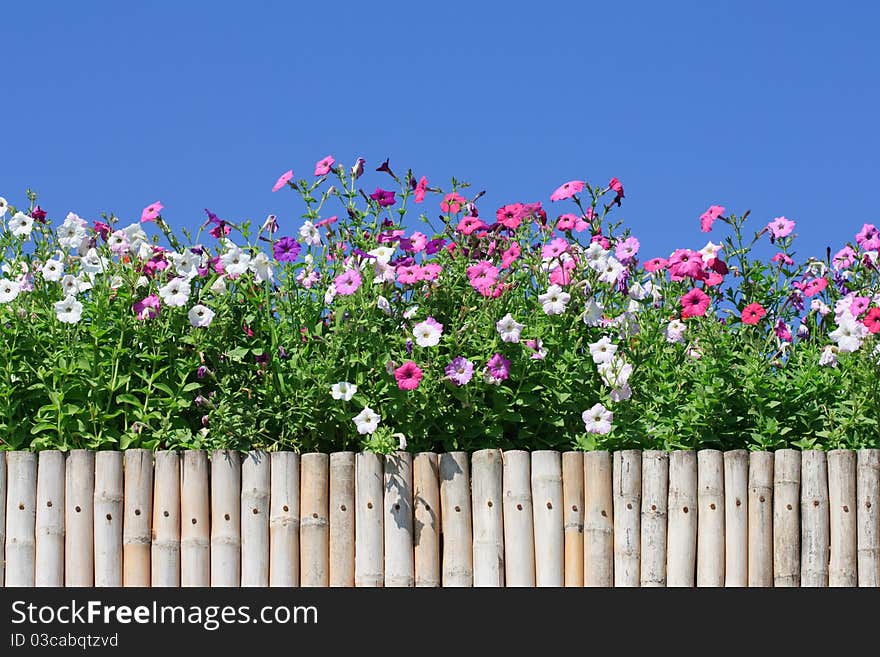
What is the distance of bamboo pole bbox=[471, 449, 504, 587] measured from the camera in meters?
5.49

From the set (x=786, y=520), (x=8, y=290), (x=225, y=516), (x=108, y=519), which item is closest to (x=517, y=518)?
(x=786, y=520)

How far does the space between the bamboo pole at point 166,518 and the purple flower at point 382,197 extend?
1.59 metres

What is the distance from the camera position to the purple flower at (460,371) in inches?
212

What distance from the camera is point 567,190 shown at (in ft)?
21.5

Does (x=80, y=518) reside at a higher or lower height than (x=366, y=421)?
lower

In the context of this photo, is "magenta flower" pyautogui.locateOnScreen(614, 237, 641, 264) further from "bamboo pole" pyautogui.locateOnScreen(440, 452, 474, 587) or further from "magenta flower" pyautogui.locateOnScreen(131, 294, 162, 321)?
"magenta flower" pyautogui.locateOnScreen(131, 294, 162, 321)

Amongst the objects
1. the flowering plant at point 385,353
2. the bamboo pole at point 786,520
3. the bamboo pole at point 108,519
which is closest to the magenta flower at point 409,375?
the flowering plant at point 385,353

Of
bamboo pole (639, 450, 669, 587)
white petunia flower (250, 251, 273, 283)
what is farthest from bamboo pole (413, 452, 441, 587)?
white petunia flower (250, 251, 273, 283)

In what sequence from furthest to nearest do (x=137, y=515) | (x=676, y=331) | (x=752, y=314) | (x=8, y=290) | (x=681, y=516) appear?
(x=752, y=314), (x=676, y=331), (x=8, y=290), (x=137, y=515), (x=681, y=516)

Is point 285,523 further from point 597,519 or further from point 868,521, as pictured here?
point 868,521

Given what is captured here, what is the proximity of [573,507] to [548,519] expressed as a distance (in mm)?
126

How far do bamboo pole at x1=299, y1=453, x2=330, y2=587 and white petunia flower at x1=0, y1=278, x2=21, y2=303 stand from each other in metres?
1.66
